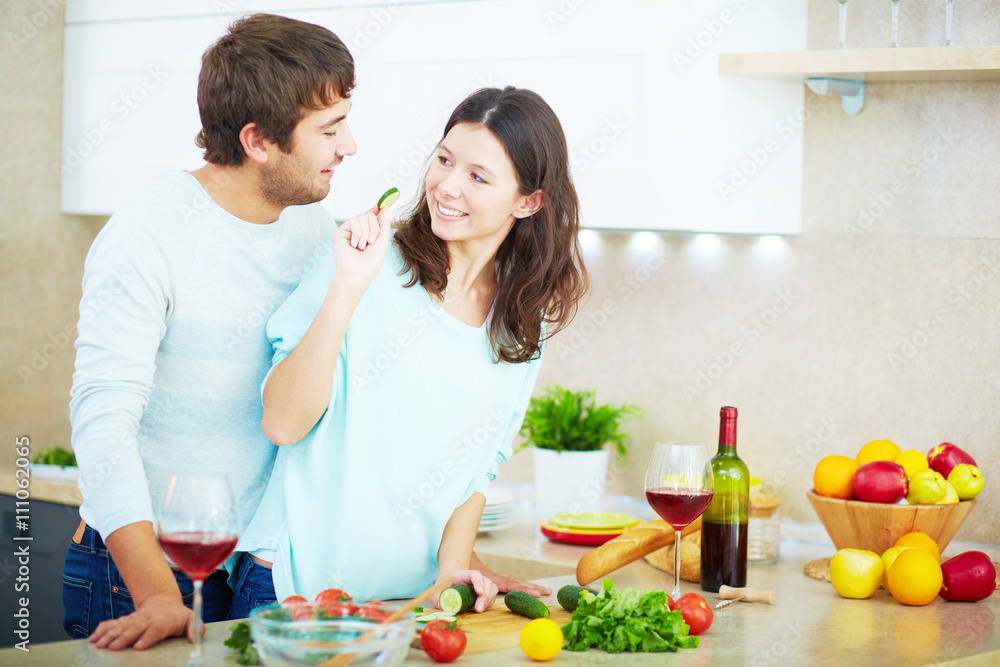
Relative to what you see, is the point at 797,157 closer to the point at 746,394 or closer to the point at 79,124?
the point at 746,394

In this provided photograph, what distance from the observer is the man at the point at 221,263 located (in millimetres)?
1529

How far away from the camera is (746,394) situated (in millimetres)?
2621

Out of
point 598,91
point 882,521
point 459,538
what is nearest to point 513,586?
point 459,538

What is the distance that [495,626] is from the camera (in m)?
1.43

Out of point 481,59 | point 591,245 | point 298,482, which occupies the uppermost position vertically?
point 481,59

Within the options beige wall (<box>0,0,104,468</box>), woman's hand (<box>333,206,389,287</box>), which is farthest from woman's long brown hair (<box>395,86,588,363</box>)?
beige wall (<box>0,0,104,468</box>)

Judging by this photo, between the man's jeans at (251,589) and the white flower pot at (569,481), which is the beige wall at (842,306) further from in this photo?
the man's jeans at (251,589)

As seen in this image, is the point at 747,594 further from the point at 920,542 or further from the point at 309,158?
the point at 309,158

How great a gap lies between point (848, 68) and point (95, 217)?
8.07 feet

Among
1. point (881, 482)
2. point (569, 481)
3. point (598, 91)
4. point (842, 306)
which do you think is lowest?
point (569, 481)

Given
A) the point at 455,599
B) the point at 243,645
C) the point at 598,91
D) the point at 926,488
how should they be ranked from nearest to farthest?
the point at 243,645 < the point at 455,599 < the point at 926,488 < the point at 598,91

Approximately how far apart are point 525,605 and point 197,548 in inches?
21.8

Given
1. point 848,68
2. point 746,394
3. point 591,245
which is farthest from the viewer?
point 591,245

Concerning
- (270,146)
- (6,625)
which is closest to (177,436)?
(270,146)
